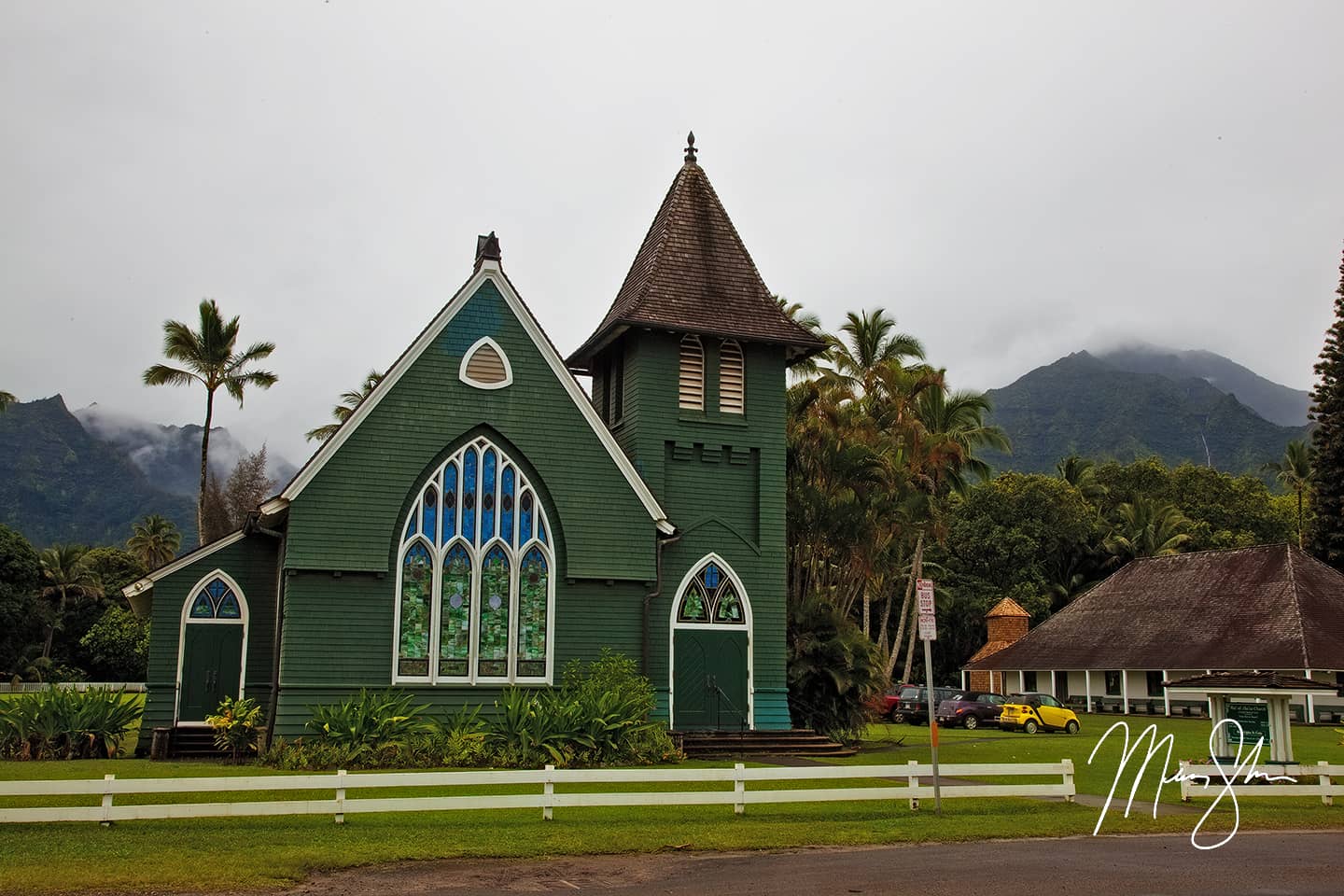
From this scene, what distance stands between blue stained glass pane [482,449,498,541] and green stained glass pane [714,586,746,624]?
5.18 metres

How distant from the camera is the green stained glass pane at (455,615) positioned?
22734 mm

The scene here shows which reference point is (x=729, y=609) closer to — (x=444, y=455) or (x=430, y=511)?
(x=430, y=511)

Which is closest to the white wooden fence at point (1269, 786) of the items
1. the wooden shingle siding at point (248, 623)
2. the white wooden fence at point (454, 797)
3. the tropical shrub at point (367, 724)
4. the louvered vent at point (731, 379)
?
the white wooden fence at point (454, 797)

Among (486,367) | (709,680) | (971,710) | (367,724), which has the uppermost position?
(486,367)

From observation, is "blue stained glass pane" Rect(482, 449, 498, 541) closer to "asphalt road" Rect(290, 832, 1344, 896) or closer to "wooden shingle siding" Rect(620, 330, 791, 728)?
"wooden shingle siding" Rect(620, 330, 791, 728)

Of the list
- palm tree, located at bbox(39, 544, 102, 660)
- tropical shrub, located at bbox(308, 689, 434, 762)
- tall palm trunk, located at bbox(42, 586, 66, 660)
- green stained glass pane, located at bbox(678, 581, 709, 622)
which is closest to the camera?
tropical shrub, located at bbox(308, 689, 434, 762)

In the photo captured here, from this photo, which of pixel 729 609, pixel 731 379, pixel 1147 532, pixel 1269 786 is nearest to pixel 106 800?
pixel 729 609

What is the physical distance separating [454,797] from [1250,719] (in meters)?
13.6

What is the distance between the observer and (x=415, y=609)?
74.4 feet

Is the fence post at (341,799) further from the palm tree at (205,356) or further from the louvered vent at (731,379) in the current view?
the palm tree at (205,356)

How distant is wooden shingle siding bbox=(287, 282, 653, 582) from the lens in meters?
22.2

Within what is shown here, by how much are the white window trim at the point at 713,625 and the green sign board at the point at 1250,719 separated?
29.4ft

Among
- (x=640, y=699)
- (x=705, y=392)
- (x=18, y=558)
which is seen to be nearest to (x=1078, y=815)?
(x=640, y=699)

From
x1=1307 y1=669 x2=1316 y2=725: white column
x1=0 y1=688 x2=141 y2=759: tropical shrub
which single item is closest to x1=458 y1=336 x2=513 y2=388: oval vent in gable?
x1=0 y1=688 x2=141 y2=759: tropical shrub
